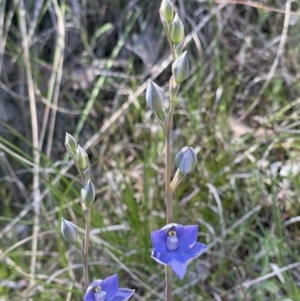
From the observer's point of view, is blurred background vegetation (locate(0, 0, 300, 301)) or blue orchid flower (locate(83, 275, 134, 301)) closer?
blue orchid flower (locate(83, 275, 134, 301))

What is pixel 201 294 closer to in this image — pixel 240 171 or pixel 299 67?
pixel 240 171

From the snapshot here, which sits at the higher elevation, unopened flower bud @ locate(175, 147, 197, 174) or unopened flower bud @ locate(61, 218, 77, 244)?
unopened flower bud @ locate(175, 147, 197, 174)

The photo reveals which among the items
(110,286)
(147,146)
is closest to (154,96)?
(110,286)

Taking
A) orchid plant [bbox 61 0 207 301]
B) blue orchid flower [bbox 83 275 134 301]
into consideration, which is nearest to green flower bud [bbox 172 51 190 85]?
orchid plant [bbox 61 0 207 301]

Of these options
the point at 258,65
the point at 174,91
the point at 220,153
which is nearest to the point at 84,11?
the point at 258,65

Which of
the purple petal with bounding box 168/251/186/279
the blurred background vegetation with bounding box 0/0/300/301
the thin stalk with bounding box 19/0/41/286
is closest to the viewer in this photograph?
the purple petal with bounding box 168/251/186/279

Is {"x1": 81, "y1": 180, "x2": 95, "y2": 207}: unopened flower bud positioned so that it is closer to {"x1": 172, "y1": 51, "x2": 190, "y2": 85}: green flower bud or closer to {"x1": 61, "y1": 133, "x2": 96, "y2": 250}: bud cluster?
{"x1": 61, "y1": 133, "x2": 96, "y2": 250}: bud cluster
